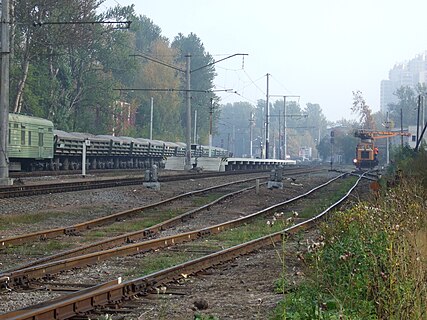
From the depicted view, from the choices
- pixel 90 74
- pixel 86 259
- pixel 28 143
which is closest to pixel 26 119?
pixel 28 143

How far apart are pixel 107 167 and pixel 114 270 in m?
46.6

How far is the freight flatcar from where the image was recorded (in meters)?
38.4

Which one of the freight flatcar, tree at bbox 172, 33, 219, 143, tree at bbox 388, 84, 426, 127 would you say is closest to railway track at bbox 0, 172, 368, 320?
the freight flatcar

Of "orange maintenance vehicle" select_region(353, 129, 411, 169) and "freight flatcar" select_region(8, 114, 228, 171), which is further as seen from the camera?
"orange maintenance vehicle" select_region(353, 129, 411, 169)

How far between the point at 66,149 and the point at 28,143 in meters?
7.61

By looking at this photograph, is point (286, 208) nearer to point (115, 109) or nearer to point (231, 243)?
point (231, 243)

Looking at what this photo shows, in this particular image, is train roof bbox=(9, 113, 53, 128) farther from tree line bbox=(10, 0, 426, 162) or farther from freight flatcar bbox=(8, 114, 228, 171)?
tree line bbox=(10, 0, 426, 162)

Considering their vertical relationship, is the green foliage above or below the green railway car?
below

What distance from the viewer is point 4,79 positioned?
90.6 ft

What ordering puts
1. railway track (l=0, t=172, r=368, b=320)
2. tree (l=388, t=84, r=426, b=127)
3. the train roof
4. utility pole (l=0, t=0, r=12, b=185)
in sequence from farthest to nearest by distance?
tree (l=388, t=84, r=426, b=127) → the train roof → utility pole (l=0, t=0, r=12, b=185) → railway track (l=0, t=172, r=368, b=320)

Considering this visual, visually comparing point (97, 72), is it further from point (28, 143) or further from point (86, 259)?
point (86, 259)

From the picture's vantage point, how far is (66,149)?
4678 centimetres

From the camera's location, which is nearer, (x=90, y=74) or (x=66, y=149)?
(x=66, y=149)

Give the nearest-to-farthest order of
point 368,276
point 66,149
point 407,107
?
point 368,276
point 66,149
point 407,107
